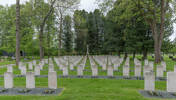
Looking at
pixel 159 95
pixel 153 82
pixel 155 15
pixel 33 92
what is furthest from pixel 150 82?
pixel 155 15

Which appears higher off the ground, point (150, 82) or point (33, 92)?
point (150, 82)

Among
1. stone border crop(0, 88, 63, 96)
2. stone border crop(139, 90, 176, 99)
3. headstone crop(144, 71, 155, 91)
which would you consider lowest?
stone border crop(0, 88, 63, 96)

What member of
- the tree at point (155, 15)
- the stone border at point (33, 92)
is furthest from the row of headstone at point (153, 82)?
the tree at point (155, 15)

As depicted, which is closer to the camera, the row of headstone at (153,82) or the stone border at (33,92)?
the stone border at (33,92)

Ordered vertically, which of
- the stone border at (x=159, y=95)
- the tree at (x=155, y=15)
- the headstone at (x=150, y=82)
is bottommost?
the stone border at (x=159, y=95)

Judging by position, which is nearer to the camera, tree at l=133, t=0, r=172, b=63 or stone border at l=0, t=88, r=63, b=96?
stone border at l=0, t=88, r=63, b=96

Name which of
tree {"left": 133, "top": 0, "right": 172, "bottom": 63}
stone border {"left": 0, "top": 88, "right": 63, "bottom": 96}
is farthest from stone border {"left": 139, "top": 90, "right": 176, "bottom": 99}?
tree {"left": 133, "top": 0, "right": 172, "bottom": 63}

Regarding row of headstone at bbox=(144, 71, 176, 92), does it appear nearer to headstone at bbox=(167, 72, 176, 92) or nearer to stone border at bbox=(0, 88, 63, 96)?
headstone at bbox=(167, 72, 176, 92)

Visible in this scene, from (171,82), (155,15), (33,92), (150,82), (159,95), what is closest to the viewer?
(159,95)

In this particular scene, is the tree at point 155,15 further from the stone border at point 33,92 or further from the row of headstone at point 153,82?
the stone border at point 33,92

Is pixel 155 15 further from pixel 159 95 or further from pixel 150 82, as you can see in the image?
pixel 159 95

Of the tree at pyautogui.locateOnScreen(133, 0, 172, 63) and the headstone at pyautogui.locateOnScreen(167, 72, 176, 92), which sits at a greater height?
the tree at pyautogui.locateOnScreen(133, 0, 172, 63)

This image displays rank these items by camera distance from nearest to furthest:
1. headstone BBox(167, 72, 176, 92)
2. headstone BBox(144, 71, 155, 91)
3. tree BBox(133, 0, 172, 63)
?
headstone BBox(167, 72, 176, 92) → headstone BBox(144, 71, 155, 91) → tree BBox(133, 0, 172, 63)

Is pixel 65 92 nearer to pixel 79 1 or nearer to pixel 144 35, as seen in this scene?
pixel 79 1
